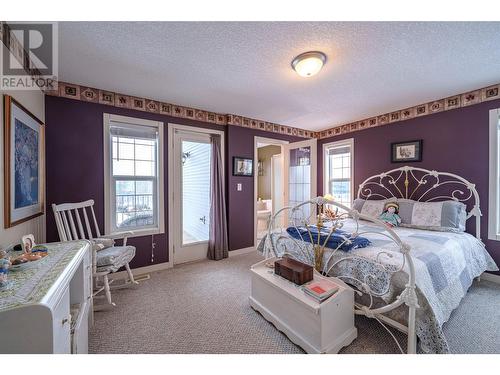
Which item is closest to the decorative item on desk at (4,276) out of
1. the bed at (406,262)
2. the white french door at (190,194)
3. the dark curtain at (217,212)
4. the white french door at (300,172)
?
the bed at (406,262)

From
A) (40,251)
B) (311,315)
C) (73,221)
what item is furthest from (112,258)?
(311,315)

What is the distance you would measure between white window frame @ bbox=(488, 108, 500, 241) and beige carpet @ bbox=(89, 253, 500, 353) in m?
0.71

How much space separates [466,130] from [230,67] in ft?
10.4

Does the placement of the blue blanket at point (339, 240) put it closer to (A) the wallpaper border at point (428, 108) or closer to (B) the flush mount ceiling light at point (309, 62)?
(B) the flush mount ceiling light at point (309, 62)

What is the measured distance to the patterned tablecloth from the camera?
82 cm

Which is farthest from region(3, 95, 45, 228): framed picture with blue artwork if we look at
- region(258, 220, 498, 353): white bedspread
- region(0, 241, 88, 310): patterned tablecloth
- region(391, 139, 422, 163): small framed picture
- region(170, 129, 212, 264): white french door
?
region(391, 139, 422, 163): small framed picture

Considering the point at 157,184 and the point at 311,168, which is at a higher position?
the point at 311,168

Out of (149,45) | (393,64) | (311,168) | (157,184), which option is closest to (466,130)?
(393,64)

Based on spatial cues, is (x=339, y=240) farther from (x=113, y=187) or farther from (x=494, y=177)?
(x=113, y=187)

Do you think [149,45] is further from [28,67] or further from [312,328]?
[312,328]

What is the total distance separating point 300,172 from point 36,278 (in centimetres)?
384

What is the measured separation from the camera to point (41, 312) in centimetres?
79

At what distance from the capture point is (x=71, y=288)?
145 centimetres
